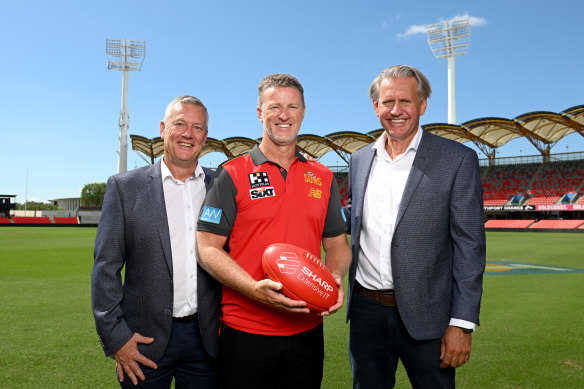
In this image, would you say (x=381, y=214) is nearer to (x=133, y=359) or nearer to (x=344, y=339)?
(x=133, y=359)

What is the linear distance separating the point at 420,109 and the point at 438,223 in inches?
30.1

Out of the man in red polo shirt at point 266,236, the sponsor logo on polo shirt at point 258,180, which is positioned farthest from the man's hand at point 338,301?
the sponsor logo on polo shirt at point 258,180

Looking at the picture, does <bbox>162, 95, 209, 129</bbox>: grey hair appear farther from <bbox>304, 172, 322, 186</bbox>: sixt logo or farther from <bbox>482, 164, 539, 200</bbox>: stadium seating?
<bbox>482, 164, 539, 200</bbox>: stadium seating

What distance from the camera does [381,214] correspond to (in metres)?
2.65

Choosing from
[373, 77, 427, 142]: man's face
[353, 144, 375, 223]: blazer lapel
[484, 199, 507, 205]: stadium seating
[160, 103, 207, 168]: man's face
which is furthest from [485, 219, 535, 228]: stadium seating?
[160, 103, 207, 168]: man's face

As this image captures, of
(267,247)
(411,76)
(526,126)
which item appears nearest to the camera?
(267,247)

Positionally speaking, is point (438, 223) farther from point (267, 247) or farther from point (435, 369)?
point (267, 247)

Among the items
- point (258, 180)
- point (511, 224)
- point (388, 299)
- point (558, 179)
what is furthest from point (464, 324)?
point (558, 179)

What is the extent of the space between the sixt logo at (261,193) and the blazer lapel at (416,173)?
80 cm

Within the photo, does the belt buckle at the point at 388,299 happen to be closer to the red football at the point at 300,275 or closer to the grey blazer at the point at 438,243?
the grey blazer at the point at 438,243

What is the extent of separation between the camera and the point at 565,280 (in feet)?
32.5

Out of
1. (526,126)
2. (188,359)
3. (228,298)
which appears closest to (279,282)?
(228,298)

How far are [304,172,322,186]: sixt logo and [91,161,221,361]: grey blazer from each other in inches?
32.0

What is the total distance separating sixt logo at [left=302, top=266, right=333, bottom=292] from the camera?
213 cm
